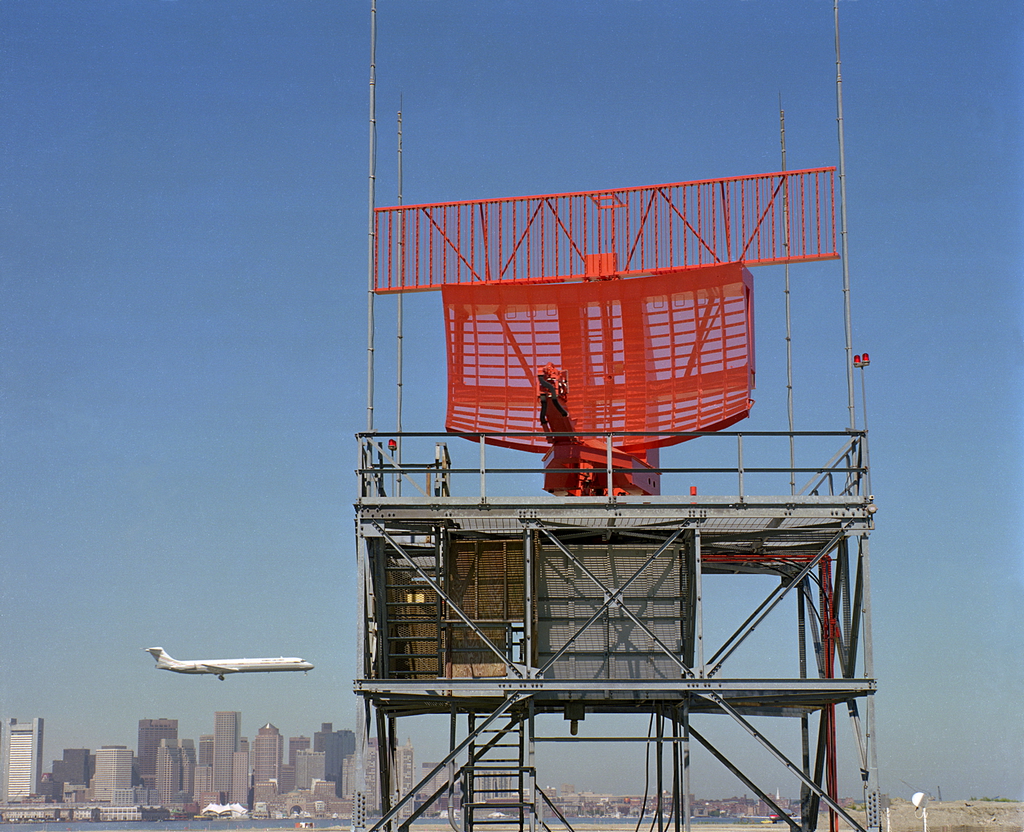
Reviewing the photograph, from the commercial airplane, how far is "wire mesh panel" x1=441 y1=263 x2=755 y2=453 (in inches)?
2837

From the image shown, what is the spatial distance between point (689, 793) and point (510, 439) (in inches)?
332

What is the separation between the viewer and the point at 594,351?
96.4 feet

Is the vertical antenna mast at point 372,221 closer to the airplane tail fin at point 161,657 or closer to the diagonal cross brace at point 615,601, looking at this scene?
the diagonal cross brace at point 615,601

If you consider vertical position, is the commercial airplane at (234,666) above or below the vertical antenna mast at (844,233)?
below

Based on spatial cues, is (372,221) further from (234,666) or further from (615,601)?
(234,666)

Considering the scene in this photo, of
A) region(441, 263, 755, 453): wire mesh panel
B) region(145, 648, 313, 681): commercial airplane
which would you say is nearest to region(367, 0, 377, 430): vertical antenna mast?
region(441, 263, 755, 453): wire mesh panel

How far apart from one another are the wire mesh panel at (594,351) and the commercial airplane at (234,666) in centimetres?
7206

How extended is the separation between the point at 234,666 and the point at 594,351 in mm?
75439

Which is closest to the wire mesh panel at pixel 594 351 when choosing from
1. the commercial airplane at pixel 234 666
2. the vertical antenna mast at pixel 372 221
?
the vertical antenna mast at pixel 372 221

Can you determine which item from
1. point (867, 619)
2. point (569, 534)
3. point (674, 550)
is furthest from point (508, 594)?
point (867, 619)

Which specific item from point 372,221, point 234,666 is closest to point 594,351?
point 372,221

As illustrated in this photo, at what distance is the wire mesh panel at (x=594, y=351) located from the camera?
2859 cm

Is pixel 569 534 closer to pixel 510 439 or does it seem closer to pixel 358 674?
pixel 510 439

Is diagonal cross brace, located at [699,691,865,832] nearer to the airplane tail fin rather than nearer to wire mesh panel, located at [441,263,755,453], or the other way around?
wire mesh panel, located at [441,263,755,453]
